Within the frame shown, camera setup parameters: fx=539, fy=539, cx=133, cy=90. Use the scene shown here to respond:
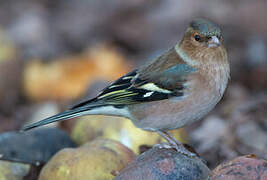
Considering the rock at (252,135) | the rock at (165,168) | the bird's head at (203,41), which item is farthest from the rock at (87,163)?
the rock at (252,135)

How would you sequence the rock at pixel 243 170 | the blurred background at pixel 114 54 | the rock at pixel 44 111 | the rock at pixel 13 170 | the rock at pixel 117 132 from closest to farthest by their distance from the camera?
the rock at pixel 243 170 → the rock at pixel 13 170 → the rock at pixel 117 132 → the blurred background at pixel 114 54 → the rock at pixel 44 111

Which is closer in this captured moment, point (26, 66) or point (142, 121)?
point (142, 121)

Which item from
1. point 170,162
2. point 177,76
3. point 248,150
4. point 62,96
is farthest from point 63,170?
point 62,96

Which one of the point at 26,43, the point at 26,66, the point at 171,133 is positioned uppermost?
the point at 171,133

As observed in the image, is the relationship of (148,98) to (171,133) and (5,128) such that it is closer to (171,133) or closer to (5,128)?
(171,133)

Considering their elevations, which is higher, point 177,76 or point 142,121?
point 177,76

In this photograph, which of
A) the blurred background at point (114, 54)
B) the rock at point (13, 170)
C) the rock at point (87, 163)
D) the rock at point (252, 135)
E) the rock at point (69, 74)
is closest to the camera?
the rock at point (87, 163)

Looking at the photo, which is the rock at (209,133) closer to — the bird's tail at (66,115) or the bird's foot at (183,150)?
the bird's foot at (183,150)
